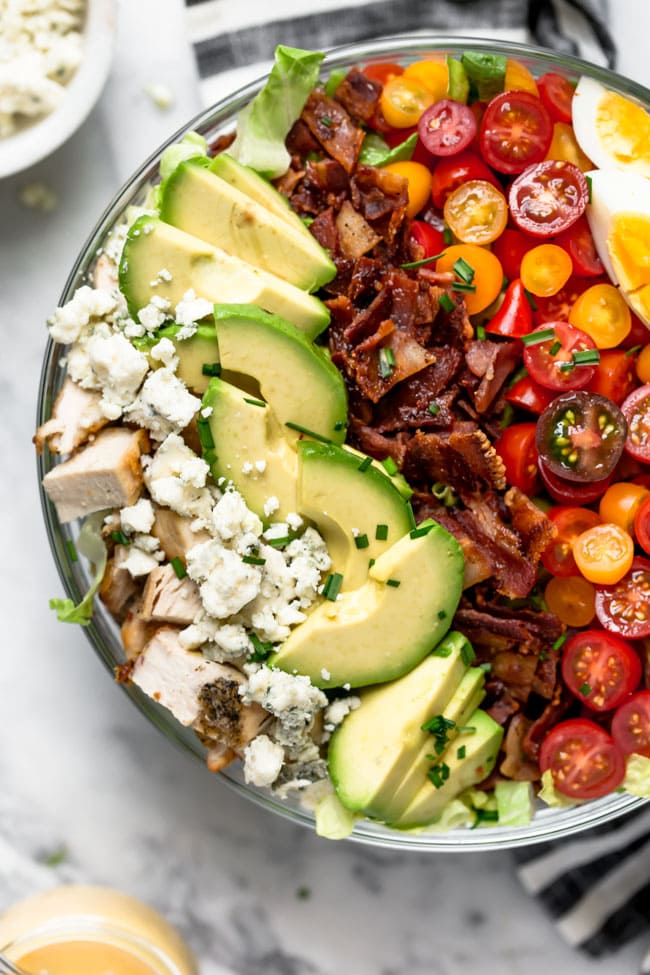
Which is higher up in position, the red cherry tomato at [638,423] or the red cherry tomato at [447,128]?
the red cherry tomato at [447,128]

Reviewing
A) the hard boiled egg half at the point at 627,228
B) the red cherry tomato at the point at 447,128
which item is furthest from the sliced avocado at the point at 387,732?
the red cherry tomato at the point at 447,128

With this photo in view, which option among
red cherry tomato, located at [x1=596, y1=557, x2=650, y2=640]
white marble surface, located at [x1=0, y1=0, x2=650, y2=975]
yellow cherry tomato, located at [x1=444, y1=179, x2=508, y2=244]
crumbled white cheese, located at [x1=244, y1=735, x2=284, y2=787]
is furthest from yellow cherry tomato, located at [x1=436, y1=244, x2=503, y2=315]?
crumbled white cheese, located at [x1=244, y1=735, x2=284, y2=787]

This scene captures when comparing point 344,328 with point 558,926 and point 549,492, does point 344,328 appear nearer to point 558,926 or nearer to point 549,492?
point 549,492

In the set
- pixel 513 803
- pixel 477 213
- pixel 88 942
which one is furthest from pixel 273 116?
pixel 88 942

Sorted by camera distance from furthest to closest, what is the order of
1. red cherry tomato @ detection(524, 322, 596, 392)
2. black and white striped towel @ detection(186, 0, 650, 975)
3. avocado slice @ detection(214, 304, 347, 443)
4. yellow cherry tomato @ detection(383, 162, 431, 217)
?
black and white striped towel @ detection(186, 0, 650, 975), yellow cherry tomato @ detection(383, 162, 431, 217), red cherry tomato @ detection(524, 322, 596, 392), avocado slice @ detection(214, 304, 347, 443)

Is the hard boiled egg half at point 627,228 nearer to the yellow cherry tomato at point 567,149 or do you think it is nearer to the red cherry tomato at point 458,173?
the yellow cherry tomato at point 567,149

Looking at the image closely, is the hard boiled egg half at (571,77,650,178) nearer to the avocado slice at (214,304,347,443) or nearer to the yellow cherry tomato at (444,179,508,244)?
the yellow cherry tomato at (444,179,508,244)
